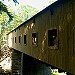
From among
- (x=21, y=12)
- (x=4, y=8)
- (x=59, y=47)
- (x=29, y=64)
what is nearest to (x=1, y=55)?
(x=29, y=64)

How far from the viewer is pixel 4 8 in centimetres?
1504

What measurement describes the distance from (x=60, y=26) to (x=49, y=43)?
1.79m

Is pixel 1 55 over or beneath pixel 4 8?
beneath

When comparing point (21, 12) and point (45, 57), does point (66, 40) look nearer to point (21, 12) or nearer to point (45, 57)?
point (45, 57)

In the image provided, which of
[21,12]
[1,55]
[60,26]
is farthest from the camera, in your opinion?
[21,12]

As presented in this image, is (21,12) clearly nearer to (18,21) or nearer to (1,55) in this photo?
(18,21)

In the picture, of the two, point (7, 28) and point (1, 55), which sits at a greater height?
point (7, 28)

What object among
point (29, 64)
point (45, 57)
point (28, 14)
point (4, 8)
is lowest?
point (29, 64)

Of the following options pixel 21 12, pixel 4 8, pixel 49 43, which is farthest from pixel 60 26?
pixel 21 12

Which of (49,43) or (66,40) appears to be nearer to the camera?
(66,40)

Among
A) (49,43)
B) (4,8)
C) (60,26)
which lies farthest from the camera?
(4,8)

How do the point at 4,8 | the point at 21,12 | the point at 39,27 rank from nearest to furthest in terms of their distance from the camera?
1. the point at 39,27
2. the point at 4,8
3. the point at 21,12

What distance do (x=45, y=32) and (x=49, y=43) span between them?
83cm

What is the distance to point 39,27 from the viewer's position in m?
12.7
